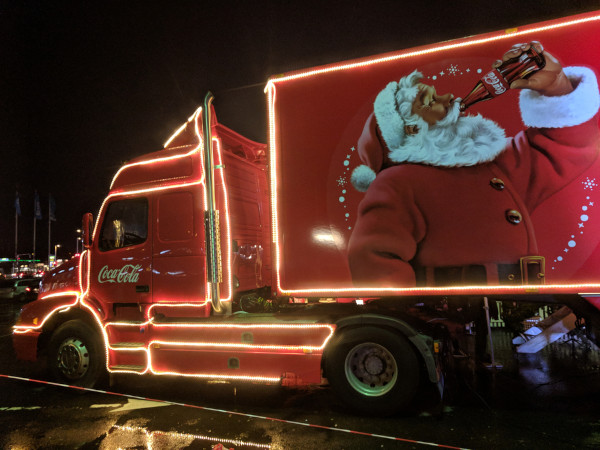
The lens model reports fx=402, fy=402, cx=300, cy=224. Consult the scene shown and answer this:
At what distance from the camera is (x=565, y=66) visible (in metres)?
3.96

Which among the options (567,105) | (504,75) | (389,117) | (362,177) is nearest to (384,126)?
(389,117)

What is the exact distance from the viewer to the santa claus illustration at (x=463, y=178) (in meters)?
3.89

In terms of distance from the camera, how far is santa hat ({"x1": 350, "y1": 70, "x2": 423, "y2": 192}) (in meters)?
4.37

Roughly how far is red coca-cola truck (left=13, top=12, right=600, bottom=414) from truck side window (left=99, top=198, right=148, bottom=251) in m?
0.03

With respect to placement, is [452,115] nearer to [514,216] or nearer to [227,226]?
[514,216]

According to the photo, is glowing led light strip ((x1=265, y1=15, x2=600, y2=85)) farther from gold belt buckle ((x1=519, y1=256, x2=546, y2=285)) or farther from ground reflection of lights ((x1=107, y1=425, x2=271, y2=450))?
ground reflection of lights ((x1=107, y1=425, x2=271, y2=450))

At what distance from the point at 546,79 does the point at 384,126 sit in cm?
162

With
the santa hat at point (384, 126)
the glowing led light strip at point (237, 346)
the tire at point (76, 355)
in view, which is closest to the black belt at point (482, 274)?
the santa hat at point (384, 126)

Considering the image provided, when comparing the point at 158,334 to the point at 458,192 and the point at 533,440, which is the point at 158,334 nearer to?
the point at 458,192

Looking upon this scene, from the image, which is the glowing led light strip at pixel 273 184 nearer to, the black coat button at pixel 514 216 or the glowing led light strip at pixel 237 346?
the glowing led light strip at pixel 237 346

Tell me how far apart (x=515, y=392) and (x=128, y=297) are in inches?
217

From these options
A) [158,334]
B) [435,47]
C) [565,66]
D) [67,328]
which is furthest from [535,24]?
[67,328]

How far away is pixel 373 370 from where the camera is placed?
4547 millimetres

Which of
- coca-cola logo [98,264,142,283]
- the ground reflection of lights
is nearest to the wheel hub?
coca-cola logo [98,264,142,283]
